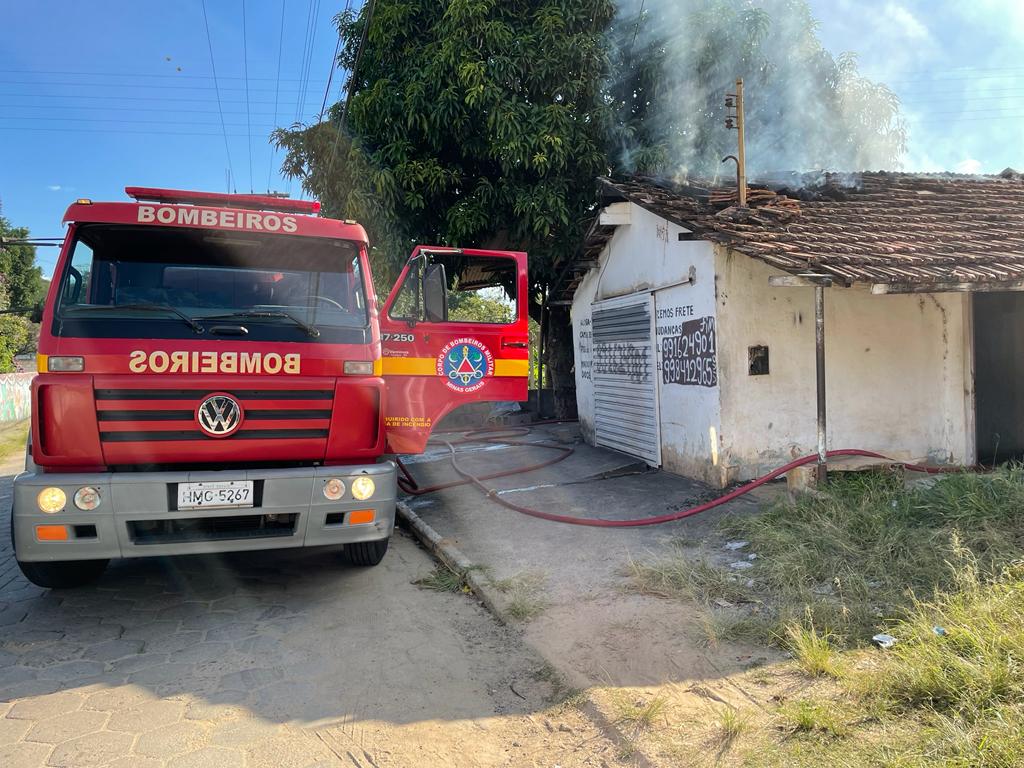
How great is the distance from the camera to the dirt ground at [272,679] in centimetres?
280

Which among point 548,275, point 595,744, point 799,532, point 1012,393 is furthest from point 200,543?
point 548,275

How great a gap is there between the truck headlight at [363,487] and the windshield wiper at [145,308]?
1305 millimetres

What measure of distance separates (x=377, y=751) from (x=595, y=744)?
92cm

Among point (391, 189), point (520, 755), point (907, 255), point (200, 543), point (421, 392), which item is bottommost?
point (520, 755)

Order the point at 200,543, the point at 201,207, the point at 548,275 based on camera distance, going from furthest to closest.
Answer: the point at 548,275 < the point at 201,207 < the point at 200,543

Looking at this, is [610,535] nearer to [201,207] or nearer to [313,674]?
[313,674]

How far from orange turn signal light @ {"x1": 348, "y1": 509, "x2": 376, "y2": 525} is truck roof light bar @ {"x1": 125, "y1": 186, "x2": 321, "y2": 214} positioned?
2349 mm

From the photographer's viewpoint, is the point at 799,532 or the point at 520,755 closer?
the point at 520,755

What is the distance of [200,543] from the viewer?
4008 millimetres

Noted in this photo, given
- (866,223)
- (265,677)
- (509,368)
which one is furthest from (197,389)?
(866,223)

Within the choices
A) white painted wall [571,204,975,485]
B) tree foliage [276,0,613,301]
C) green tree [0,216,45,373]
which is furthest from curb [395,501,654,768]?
green tree [0,216,45,373]

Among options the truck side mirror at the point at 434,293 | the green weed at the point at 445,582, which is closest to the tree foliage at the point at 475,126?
the truck side mirror at the point at 434,293

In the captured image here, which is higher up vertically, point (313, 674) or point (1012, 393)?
point (1012, 393)

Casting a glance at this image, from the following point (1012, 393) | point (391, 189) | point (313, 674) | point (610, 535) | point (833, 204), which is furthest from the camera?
point (391, 189)
